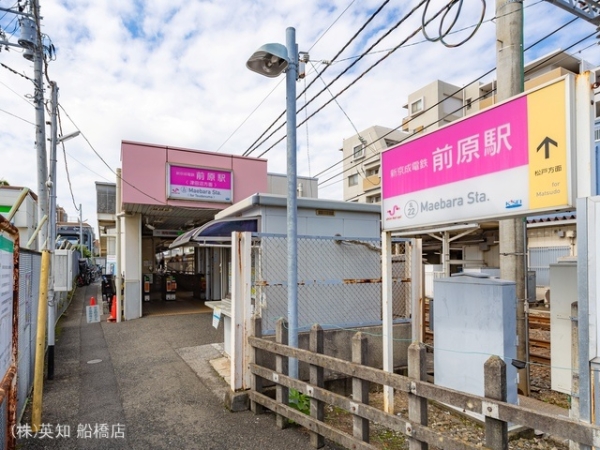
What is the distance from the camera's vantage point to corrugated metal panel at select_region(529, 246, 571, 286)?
1619 cm

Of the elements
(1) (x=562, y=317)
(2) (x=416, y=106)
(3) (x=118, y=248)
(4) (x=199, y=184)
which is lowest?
(1) (x=562, y=317)

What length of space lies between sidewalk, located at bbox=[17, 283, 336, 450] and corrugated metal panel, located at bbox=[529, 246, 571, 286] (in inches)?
584

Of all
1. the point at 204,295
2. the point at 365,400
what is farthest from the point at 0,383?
the point at 204,295

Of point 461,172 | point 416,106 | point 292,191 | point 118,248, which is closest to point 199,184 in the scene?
point 118,248

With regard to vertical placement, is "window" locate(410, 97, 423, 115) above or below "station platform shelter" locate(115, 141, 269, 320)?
above

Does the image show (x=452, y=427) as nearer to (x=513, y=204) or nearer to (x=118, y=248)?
(x=513, y=204)

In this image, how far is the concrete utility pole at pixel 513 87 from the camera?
480 centimetres

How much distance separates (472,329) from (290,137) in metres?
2.97

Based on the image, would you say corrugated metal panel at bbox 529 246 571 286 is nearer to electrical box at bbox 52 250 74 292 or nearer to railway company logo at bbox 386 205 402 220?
railway company logo at bbox 386 205 402 220

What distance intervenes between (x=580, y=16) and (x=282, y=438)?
22.0 ft

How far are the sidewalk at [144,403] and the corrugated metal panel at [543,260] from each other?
14.8 meters

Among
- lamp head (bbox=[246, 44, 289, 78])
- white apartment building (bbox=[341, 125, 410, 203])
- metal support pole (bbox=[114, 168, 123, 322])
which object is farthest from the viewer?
white apartment building (bbox=[341, 125, 410, 203])

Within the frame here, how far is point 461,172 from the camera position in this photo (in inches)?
127

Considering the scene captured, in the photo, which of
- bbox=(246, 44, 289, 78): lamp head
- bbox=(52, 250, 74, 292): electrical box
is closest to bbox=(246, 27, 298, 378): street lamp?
bbox=(246, 44, 289, 78): lamp head
